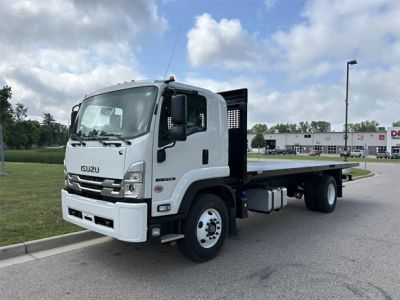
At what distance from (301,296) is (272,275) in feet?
2.12

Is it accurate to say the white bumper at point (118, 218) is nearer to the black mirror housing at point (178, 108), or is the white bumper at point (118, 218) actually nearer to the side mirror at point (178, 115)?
the side mirror at point (178, 115)

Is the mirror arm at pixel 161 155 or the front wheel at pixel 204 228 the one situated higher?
the mirror arm at pixel 161 155

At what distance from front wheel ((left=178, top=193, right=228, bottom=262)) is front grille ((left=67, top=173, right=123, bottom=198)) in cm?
110

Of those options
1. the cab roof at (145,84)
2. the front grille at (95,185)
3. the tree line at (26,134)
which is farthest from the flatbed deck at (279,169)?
the tree line at (26,134)

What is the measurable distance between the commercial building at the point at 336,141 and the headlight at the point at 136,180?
260ft

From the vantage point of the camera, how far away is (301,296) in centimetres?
398

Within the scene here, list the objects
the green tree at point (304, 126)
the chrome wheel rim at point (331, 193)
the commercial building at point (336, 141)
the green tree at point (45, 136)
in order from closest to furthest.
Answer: the chrome wheel rim at point (331, 193), the commercial building at point (336, 141), the green tree at point (45, 136), the green tree at point (304, 126)

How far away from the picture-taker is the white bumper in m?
4.21

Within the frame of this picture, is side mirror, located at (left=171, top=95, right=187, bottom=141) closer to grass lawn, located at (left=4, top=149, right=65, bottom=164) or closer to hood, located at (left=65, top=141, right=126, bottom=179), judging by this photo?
hood, located at (left=65, top=141, right=126, bottom=179)

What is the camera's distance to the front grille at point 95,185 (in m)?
4.39

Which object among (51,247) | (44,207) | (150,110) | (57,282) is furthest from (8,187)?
(150,110)

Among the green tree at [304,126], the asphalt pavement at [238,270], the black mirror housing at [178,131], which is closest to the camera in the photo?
the asphalt pavement at [238,270]

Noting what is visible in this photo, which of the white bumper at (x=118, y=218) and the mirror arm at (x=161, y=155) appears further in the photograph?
the mirror arm at (x=161, y=155)

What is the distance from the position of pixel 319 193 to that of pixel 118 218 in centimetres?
612
